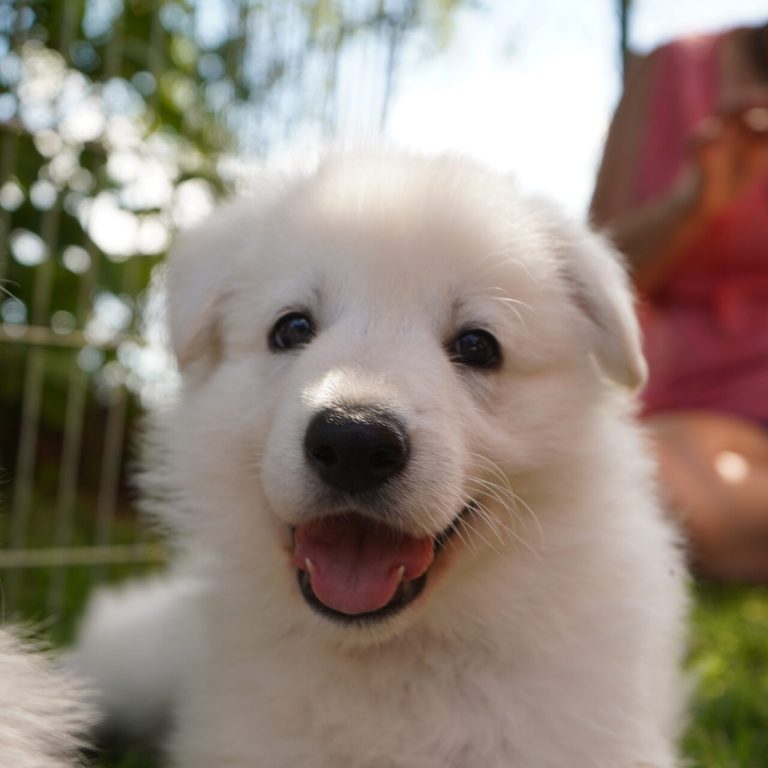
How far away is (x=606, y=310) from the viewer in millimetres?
2328

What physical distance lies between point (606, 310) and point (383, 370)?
695 mm

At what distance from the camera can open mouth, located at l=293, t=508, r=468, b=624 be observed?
1981 millimetres

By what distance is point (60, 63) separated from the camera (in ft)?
12.6

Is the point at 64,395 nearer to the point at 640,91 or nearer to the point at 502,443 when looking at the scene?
the point at 502,443

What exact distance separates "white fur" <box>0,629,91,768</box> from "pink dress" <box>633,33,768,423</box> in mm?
4127

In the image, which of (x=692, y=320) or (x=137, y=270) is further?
(x=692, y=320)

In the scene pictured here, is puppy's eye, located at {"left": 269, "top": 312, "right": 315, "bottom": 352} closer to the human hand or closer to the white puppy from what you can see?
the white puppy

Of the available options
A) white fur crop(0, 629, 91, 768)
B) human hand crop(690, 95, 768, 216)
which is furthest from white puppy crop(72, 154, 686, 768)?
human hand crop(690, 95, 768, 216)

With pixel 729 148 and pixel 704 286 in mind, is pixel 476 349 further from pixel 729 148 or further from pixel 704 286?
pixel 704 286

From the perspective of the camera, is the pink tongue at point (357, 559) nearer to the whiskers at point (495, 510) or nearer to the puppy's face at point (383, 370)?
the puppy's face at point (383, 370)

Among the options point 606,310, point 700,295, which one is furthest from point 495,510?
point 700,295

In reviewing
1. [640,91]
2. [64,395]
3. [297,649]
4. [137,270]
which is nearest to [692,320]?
[640,91]

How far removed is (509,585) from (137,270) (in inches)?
101

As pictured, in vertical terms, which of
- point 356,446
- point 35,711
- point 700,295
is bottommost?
point 35,711
